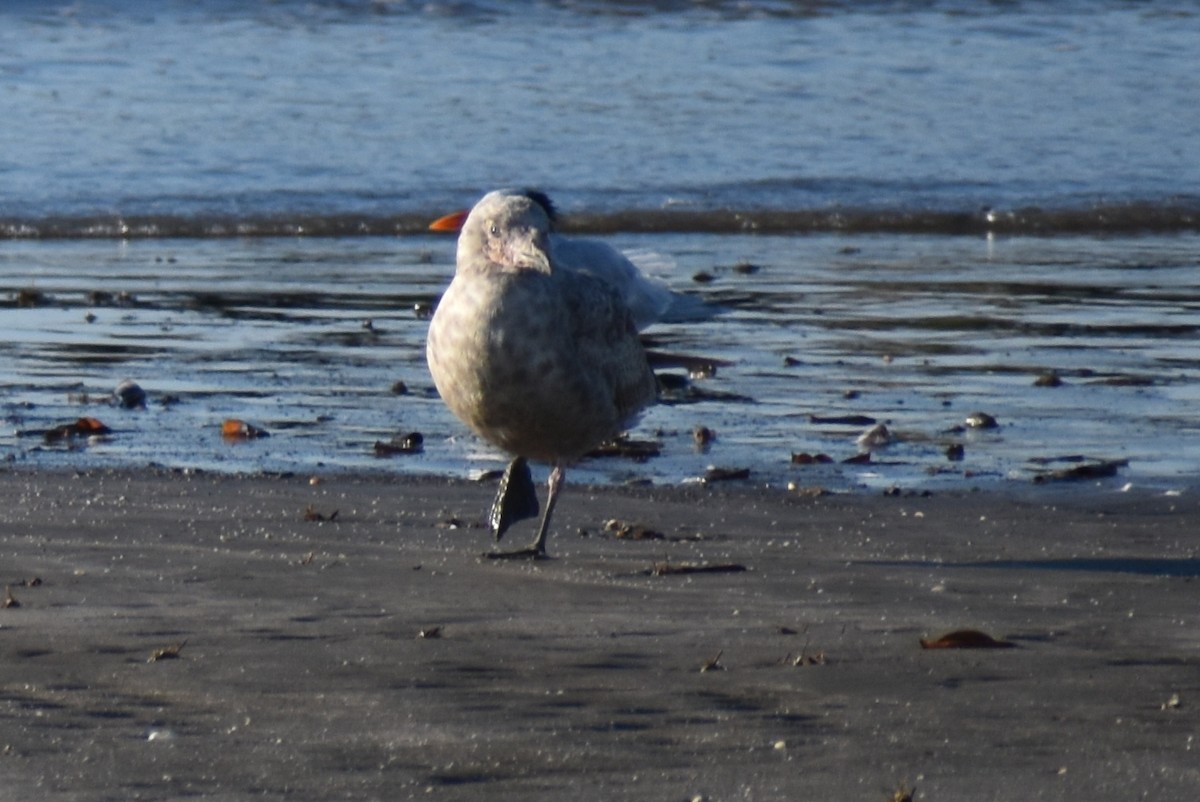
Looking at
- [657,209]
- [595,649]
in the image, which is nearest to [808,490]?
[595,649]

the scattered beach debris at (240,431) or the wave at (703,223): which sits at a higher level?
the scattered beach debris at (240,431)

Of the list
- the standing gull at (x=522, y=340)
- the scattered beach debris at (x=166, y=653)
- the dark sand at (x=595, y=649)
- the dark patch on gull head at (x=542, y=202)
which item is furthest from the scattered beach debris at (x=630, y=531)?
the scattered beach debris at (x=166, y=653)

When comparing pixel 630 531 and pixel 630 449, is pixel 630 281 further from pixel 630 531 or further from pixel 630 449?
pixel 630 531

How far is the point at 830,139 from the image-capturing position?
1493 cm

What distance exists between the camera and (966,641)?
368cm

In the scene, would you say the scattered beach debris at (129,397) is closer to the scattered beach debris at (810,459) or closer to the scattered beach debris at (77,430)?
the scattered beach debris at (77,430)

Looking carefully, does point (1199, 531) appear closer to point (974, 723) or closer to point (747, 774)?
point (974, 723)

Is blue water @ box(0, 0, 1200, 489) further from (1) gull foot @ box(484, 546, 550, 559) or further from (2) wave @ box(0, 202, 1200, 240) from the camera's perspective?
(1) gull foot @ box(484, 546, 550, 559)

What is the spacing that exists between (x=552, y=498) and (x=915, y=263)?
5.95 meters

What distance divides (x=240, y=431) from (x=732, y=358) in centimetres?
207

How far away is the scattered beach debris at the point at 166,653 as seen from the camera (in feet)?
11.6

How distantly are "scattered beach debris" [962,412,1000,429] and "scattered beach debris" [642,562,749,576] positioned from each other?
1.96 metres

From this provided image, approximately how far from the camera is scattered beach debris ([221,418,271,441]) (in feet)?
19.9

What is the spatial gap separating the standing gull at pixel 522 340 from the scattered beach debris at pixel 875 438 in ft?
4.20
